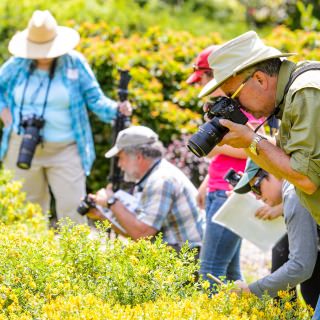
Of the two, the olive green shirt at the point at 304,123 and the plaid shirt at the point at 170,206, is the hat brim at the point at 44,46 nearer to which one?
the plaid shirt at the point at 170,206

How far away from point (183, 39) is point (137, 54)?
0.72m

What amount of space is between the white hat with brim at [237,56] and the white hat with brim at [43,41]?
9.25ft

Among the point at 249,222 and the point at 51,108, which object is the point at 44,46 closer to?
the point at 51,108

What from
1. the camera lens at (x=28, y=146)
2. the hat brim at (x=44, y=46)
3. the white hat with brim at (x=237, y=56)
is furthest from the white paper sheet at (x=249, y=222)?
the hat brim at (x=44, y=46)

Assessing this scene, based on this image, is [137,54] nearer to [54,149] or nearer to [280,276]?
[54,149]

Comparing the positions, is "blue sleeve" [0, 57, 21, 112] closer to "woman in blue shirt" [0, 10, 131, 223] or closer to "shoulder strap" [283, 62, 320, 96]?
"woman in blue shirt" [0, 10, 131, 223]

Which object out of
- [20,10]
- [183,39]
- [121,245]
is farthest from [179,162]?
[121,245]

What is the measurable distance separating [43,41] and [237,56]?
10.3 feet

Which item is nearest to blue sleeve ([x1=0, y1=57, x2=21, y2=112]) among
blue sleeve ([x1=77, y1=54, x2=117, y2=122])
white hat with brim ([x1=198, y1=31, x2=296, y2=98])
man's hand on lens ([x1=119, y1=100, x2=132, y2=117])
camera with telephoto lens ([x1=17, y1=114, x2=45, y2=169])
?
camera with telephoto lens ([x1=17, y1=114, x2=45, y2=169])

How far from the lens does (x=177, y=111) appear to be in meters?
7.44

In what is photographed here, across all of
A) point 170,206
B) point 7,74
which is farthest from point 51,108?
point 170,206

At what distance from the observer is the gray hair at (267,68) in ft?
11.1

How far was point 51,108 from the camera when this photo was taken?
625 centimetres

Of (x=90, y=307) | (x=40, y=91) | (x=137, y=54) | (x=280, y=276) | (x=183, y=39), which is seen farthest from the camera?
(x=183, y=39)
